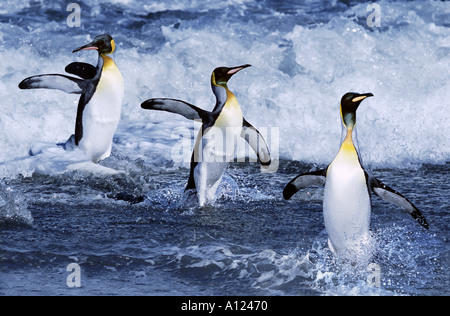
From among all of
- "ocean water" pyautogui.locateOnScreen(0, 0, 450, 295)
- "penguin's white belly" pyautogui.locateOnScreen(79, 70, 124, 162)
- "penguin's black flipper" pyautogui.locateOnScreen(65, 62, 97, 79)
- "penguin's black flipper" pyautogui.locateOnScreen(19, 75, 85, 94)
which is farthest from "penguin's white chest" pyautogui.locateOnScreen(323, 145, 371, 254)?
"penguin's black flipper" pyautogui.locateOnScreen(65, 62, 97, 79)

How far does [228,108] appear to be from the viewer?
17.0 ft

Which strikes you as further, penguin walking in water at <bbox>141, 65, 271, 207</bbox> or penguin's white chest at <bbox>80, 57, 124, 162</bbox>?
penguin's white chest at <bbox>80, 57, 124, 162</bbox>

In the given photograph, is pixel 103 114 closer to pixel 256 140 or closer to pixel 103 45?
pixel 103 45

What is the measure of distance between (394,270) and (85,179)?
9.10 ft

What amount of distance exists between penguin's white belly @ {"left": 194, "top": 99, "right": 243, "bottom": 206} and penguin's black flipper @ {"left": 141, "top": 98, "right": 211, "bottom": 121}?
0.12 meters

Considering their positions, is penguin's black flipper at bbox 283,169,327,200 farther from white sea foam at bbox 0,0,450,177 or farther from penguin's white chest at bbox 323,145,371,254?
white sea foam at bbox 0,0,450,177

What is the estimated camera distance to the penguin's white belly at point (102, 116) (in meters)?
6.19

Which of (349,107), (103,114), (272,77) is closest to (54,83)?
(103,114)

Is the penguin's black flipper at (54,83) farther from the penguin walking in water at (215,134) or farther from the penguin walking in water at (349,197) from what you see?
the penguin walking in water at (349,197)

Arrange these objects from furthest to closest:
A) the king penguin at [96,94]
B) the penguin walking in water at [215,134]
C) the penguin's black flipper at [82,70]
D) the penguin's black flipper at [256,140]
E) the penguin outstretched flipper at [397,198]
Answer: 1. the penguin's black flipper at [82,70]
2. the king penguin at [96,94]
3. the penguin's black flipper at [256,140]
4. the penguin walking in water at [215,134]
5. the penguin outstretched flipper at [397,198]

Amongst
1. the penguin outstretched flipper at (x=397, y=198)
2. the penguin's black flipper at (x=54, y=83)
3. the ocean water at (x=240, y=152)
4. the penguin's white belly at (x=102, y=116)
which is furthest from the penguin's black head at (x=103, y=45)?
the penguin outstretched flipper at (x=397, y=198)

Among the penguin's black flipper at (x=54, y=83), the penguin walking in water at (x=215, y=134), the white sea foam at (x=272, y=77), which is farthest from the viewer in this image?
the white sea foam at (x=272, y=77)

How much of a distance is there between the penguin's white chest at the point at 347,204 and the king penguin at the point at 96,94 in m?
2.60

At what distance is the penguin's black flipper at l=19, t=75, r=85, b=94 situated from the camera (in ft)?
19.5
